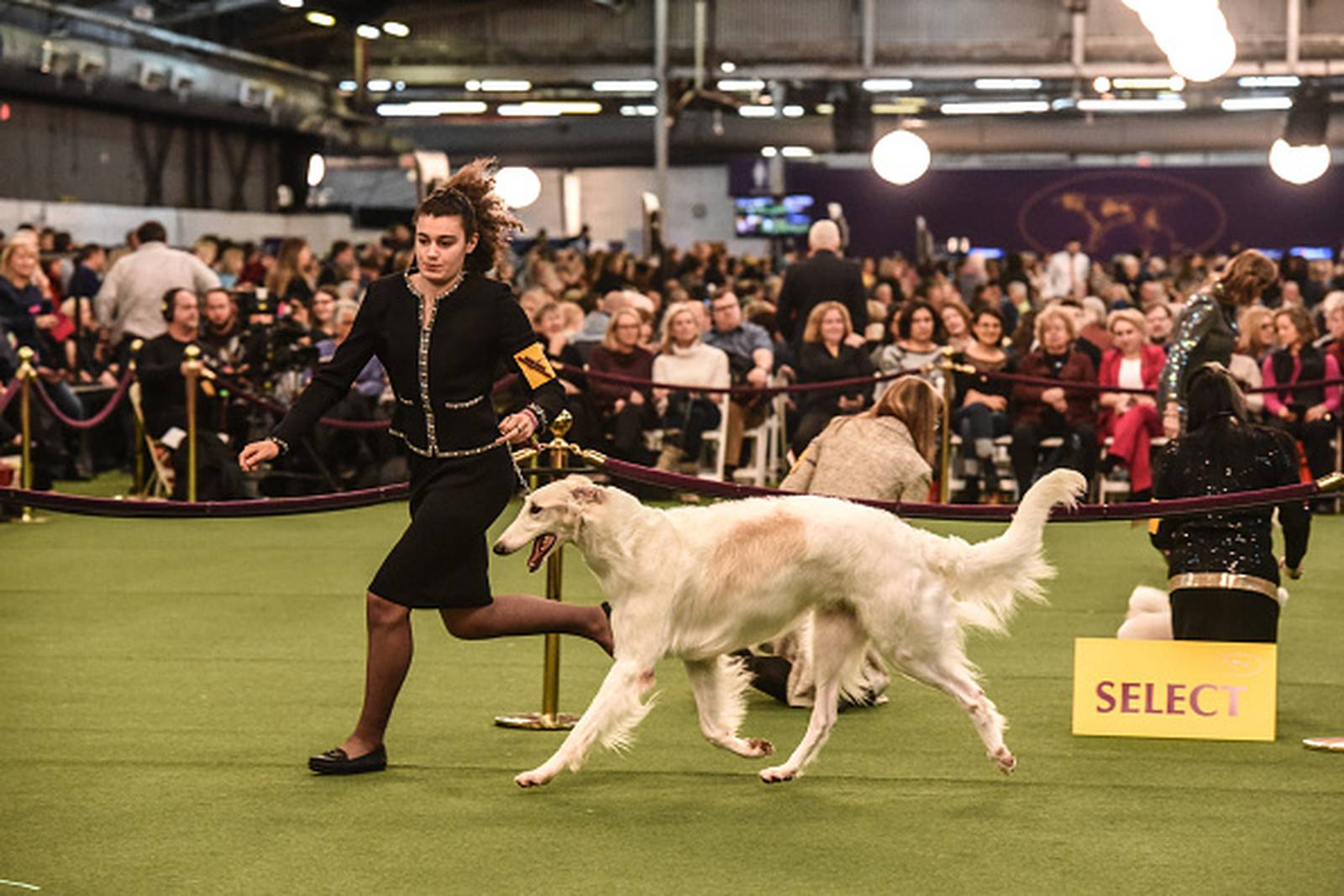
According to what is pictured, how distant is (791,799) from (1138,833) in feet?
2.95

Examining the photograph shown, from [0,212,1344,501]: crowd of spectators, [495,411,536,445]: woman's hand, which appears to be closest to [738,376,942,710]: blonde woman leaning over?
[495,411,536,445]: woman's hand

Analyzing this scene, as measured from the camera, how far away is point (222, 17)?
2573 centimetres

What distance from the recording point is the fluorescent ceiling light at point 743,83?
2700 centimetres

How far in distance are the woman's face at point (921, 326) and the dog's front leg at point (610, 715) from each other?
7760 millimetres

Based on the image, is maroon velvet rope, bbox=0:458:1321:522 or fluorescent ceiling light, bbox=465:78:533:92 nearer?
maroon velvet rope, bbox=0:458:1321:522

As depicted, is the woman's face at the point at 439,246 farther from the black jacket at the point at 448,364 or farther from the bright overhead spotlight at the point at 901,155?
the bright overhead spotlight at the point at 901,155

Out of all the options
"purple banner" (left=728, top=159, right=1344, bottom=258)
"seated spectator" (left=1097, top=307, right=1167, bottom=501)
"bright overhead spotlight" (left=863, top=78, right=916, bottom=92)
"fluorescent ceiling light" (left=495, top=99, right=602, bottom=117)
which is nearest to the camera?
"seated spectator" (left=1097, top=307, right=1167, bottom=501)

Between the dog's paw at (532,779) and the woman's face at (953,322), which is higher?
the woman's face at (953,322)

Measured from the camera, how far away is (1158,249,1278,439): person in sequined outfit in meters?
8.41

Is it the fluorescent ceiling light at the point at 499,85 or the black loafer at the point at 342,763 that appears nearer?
the black loafer at the point at 342,763

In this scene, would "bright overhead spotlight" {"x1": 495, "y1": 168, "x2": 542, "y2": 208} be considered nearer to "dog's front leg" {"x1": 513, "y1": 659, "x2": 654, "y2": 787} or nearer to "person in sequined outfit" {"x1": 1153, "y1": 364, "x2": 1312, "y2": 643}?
"person in sequined outfit" {"x1": 1153, "y1": 364, "x2": 1312, "y2": 643}

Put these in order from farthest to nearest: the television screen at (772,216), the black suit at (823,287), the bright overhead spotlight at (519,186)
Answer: the television screen at (772,216) < the bright overhead spotlight at (519,186) < the black suit at (823,287)

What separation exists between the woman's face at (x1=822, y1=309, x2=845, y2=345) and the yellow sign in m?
6.72

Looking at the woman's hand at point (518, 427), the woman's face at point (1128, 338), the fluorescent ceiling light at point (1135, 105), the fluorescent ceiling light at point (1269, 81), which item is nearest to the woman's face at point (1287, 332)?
the woman's face at point (1128, 338)
